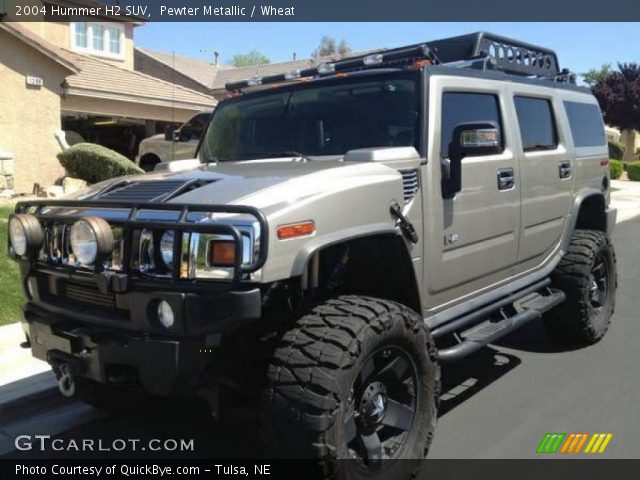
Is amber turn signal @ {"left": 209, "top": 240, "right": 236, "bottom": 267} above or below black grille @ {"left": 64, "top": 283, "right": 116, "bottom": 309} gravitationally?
above

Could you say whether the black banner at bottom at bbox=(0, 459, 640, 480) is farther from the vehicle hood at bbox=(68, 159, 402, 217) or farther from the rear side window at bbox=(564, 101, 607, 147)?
the rear side window at bbox=(564, 101, 607, 147)

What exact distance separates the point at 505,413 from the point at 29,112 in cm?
1273

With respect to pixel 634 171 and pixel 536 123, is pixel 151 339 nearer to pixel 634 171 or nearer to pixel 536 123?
pixel 536 123

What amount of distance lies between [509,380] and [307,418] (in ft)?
8.15

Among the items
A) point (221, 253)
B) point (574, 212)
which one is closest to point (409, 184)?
point (221, 253)

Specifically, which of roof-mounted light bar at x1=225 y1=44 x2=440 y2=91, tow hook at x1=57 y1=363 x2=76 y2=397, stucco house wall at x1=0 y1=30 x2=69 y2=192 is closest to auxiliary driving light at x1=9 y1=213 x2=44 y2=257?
tow hook at x1=57 y1=363 x2=76 y2=397

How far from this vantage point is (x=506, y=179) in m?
4.17

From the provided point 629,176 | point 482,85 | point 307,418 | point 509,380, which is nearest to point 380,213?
point 307,418

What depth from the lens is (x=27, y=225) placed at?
3074mm

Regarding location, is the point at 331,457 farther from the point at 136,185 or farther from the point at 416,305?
the point at 136,185

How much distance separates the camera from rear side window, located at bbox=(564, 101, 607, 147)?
17.4 feet

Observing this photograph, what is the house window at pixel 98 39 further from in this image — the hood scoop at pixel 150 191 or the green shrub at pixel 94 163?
the hood scoop at pixel 150 191

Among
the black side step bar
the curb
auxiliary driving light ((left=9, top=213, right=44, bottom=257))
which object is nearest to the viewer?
auxiliary driving light ((left=9, top=213, right=44, bottom=257))

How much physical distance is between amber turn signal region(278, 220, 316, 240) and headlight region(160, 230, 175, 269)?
1.51ft
